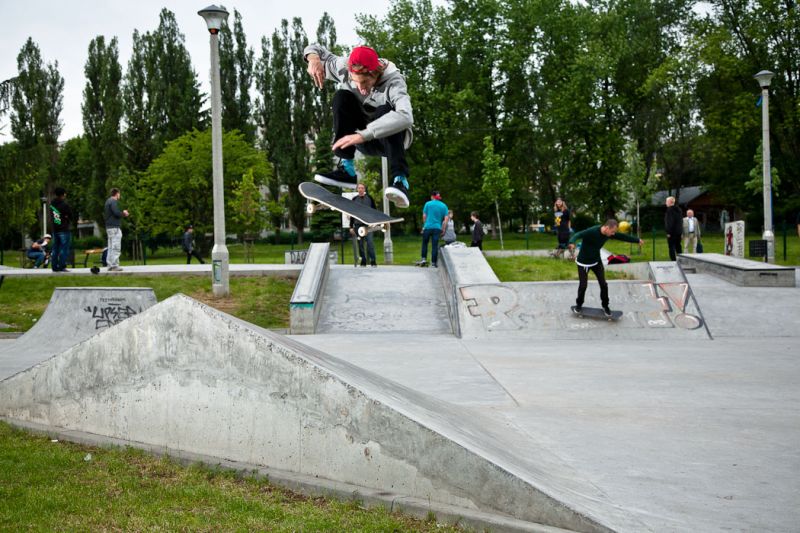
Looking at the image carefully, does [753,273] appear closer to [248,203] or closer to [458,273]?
[458,273]

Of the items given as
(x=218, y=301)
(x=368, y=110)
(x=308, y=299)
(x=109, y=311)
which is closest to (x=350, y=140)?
(x=368, y=110)

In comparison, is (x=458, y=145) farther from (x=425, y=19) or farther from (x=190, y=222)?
(x=190, y=222)

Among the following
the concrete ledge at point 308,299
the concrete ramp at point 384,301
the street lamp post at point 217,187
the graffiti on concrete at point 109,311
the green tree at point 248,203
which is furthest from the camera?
the green tree at point 248,203

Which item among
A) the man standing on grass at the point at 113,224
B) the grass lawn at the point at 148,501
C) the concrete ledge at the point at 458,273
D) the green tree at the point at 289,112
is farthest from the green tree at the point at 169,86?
the grass lawn at the point at 148,501

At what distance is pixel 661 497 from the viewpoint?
13.4 ft

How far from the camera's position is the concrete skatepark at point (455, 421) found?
3.90 meters

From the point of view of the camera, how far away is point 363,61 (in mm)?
5832

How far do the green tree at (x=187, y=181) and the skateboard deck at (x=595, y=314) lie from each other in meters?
34.6

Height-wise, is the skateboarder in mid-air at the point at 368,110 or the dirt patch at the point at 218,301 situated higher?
the skateboarder in mid-air at the point at 368,110

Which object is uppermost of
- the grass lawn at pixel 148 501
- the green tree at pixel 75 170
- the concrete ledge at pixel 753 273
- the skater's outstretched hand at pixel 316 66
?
the green tree at pixel 75 170

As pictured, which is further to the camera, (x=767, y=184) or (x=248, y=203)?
(x=248, y=203)

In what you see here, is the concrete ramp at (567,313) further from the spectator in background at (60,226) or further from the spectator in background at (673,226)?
the spectator in background at (60,226)

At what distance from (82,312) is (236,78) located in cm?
4602

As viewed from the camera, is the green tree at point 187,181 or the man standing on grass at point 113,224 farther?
the green tree at point 187,181
